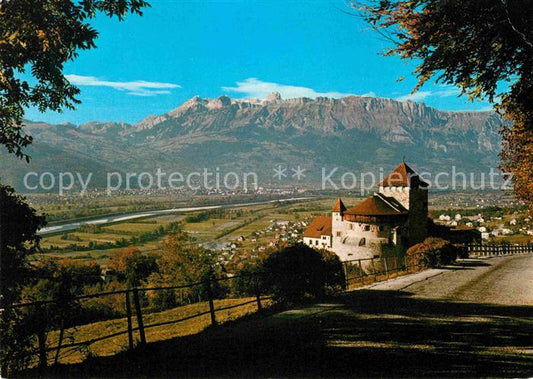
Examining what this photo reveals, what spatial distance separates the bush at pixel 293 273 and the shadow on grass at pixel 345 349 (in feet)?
7.13

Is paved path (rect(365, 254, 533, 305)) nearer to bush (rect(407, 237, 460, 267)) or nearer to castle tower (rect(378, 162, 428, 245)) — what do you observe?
bush (rect(407, 237, 460, 267))

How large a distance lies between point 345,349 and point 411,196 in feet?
140

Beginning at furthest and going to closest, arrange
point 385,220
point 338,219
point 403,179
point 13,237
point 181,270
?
1. point 338,219
2. point 403,179
3. point 181,270
4. point 385,220
5. point 13,237

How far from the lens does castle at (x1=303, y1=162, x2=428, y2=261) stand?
145ft

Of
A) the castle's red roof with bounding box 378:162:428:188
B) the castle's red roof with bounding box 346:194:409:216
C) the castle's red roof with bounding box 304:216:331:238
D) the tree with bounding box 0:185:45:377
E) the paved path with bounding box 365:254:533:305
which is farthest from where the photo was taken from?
the castle's red roof with bounding box 304:216:331:238

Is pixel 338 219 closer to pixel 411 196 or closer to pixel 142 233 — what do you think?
pixel 411 196

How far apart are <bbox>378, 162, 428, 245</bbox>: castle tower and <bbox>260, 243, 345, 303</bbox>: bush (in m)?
34.6

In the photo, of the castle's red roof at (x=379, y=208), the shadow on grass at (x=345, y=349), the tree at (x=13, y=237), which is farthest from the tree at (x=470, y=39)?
the castle's red roof at (x=379, y=208)

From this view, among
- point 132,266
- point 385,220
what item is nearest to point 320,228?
point 385,220

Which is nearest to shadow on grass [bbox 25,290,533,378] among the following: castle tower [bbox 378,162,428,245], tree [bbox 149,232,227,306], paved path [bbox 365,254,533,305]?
paved path [bbox 365,254,533,305]

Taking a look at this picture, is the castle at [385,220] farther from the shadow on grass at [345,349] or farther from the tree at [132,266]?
the shadow on grass at [345,349]

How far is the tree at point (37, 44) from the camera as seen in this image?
7.23 meters

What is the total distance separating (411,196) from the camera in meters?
47.3

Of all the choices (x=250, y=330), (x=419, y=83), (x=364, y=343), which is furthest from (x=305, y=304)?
(x=419, y=83)
